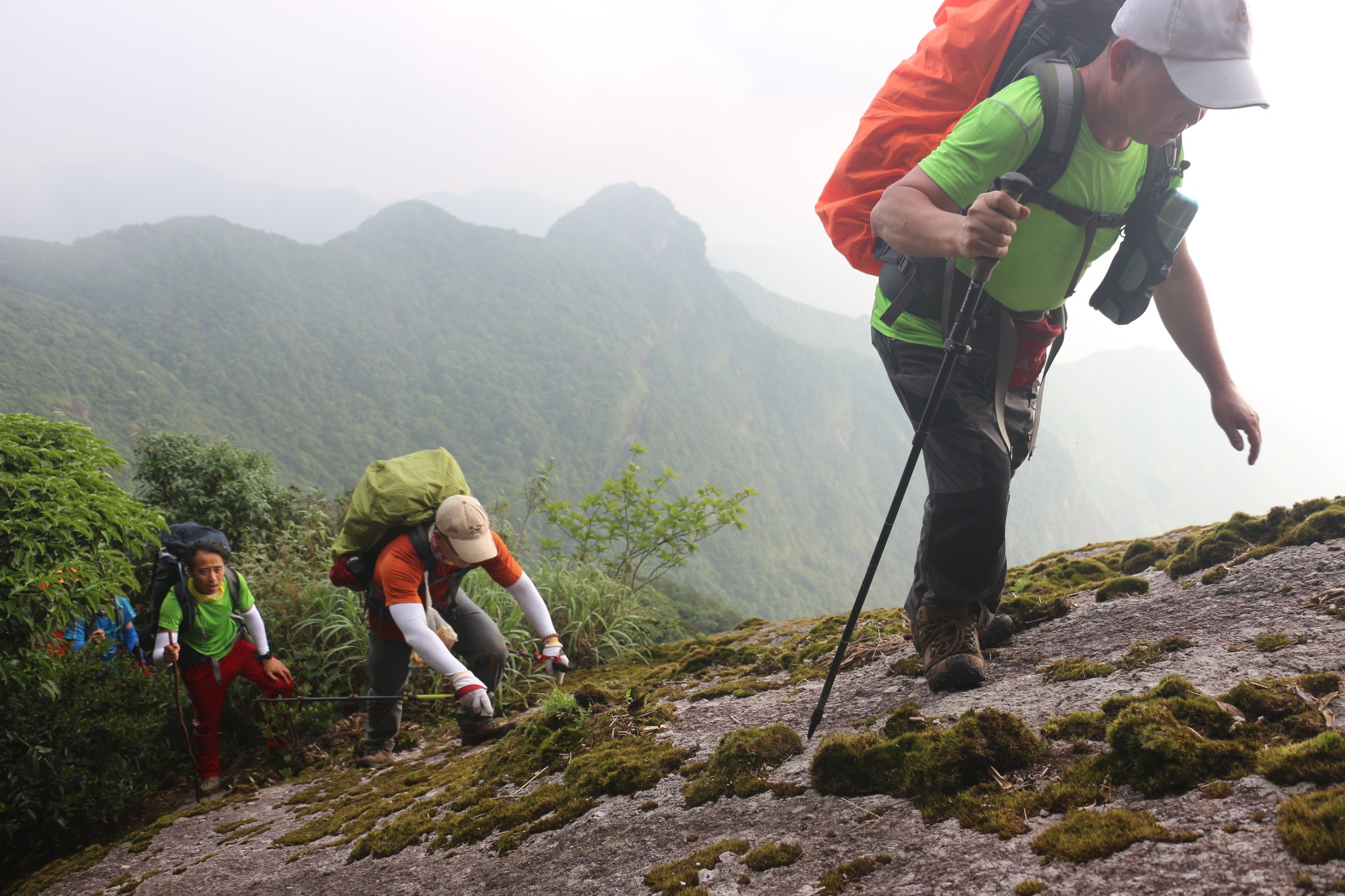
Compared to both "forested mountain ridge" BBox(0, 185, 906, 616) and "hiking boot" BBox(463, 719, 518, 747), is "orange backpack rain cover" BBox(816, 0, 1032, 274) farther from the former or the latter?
"forested mountain ridge" BBox(0, 185, 906, 616)

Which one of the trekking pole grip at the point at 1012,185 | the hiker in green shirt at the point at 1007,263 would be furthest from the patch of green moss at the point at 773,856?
the trekking pole grip at the point at 1012,185

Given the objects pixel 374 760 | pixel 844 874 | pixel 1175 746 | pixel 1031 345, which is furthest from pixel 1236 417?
pixel 374 760

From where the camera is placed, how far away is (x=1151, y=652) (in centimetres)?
255

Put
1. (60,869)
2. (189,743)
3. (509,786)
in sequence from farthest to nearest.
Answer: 1. (189,743)
2. (60,869)
3. (509,786)

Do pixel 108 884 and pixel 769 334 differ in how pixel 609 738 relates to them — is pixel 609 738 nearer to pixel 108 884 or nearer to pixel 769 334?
pixel 108 884

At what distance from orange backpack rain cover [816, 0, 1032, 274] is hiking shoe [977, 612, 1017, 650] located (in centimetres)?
190

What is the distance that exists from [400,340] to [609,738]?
13402 centimetres

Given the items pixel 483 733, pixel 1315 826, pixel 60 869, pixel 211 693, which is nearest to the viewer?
pixel 1315 826

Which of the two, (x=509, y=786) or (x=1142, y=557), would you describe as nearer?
(x=509, y=786)

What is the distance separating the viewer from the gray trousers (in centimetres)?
473

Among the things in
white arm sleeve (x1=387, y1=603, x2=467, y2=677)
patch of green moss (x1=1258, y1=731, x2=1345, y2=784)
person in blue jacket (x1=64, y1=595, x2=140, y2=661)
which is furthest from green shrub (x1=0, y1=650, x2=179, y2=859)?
patch of green moss (x1=1258, y1=731, x2=1345, y2=784)

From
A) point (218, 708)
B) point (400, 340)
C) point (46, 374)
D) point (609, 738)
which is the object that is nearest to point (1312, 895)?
point (609, 738)

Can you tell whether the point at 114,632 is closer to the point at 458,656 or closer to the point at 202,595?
the point at 202,595

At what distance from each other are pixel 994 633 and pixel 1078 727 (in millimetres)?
1361
